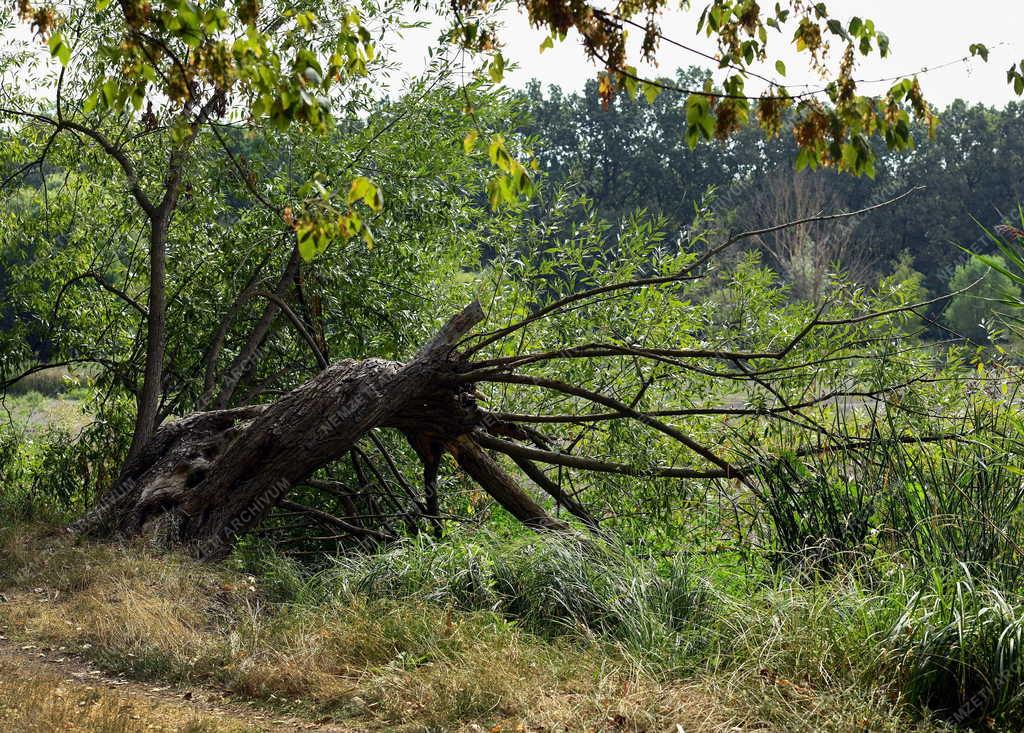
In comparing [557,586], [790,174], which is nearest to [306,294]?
[557,586]

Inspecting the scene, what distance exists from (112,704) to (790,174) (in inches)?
1750

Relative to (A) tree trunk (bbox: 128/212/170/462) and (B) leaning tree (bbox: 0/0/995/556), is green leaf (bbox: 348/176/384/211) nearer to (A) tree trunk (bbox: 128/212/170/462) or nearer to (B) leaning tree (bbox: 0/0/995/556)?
(B) leaning tree (bbox: 0/0/995/556)

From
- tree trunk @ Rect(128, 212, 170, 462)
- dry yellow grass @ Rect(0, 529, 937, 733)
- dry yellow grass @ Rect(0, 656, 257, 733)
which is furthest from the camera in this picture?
tree trunk @ Rect(128, 212, 170, 462)

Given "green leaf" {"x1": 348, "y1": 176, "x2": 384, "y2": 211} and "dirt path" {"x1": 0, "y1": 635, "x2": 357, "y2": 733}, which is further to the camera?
"dirt path" {"x1": 0, "y1": 635, "x2": 357, "y2": 733}

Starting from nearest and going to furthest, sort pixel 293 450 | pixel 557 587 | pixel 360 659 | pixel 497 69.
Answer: pixel 497 69 → pixel 360 659 → pixel 557 587 → pixel 293 450

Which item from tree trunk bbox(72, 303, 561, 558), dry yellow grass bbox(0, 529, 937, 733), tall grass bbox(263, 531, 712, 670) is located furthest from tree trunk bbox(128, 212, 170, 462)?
tall grass bbox(263, 531, 712, 670)

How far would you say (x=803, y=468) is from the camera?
619cm

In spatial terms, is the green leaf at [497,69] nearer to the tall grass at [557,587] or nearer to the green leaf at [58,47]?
the green leaf at [58,47]

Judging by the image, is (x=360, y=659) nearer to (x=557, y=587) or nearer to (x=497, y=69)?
(x=557, y=587)

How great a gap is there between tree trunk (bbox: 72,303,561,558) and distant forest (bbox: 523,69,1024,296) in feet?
108

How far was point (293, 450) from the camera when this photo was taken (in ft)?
22.6

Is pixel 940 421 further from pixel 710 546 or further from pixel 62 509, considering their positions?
pixel 62 509

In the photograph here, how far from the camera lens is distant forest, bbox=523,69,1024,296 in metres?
42.6

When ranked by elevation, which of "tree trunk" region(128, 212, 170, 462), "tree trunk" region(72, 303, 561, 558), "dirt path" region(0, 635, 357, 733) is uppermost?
"tree trunk" region(128, 212, 170, 462)
